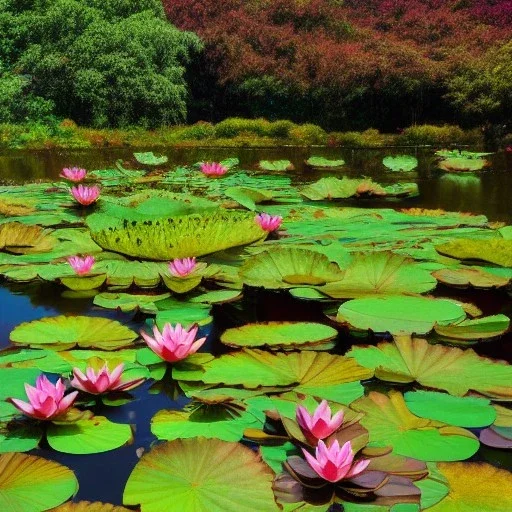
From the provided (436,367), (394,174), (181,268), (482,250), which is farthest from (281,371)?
(394,174)

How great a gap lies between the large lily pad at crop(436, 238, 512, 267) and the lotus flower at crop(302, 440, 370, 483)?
122 centimetres

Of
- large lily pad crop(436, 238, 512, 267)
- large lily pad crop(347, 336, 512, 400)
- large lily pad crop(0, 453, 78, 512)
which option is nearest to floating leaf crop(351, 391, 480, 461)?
large lily pad crop(347, 336, 512, 400)

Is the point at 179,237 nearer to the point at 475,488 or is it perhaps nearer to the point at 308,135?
the point at 475,488

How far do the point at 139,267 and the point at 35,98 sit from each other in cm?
999

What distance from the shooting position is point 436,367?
1.20 meters

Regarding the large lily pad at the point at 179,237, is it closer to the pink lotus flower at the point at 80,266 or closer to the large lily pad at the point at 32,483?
the pink lotus flower at the point at 80,266

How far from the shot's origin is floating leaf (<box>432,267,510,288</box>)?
172 cm

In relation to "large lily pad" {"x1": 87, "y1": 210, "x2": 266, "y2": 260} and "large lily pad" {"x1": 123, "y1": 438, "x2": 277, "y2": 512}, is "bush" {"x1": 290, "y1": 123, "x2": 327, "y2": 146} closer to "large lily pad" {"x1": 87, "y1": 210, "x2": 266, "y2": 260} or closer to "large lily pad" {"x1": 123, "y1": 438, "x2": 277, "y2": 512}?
"large lily pad" {"x1": 87, "y1": 210, "x2": 266, "y2": 260}

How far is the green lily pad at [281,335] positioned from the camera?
52.4 inches

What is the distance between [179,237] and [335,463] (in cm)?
125

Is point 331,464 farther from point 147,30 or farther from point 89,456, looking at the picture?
point 147,30

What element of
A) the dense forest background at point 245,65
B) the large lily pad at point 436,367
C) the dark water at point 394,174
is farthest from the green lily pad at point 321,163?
the dense forest background at point 245,65

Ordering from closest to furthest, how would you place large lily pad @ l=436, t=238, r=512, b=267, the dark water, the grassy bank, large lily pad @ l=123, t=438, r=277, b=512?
large lily pad @ l=123, t=438, r=277, b=512, large lily pad @ l=436, t=238, r=512, b=267, the dark water, the grassy bank

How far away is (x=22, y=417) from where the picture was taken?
102cm
